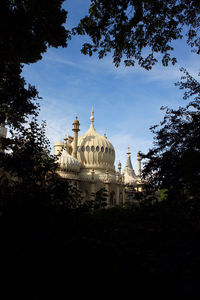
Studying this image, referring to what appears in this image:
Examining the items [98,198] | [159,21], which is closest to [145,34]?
[159,21]

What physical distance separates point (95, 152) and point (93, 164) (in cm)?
221

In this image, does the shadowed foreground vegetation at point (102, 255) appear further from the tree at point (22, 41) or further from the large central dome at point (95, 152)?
the large central dome at point (95, 152)

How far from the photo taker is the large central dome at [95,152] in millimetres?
43188

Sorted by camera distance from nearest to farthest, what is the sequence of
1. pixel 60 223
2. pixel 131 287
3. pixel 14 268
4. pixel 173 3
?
pixel 131 287, pixel 14 268, pixel 60 223, pixel 173 3

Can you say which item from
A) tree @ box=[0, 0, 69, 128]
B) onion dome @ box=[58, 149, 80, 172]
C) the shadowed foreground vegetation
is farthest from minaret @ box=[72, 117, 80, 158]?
the shadowed foreground vegetation

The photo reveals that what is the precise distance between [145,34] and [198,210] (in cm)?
836

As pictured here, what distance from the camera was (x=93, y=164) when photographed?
42969 millimetres

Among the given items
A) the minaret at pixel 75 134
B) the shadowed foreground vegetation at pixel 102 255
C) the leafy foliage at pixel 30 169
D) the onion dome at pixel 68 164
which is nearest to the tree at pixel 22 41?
the leafy foliage at pixel 30 169

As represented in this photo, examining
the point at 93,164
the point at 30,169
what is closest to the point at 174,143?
the point at 30,169

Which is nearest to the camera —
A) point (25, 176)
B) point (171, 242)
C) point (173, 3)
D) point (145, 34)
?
point (171, 242)

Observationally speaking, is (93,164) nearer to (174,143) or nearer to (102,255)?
(174,143)

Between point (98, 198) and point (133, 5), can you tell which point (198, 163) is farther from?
point (133, 5)

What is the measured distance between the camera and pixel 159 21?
1029 cm

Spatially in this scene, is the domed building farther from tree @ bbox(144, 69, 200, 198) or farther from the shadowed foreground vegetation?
the shadowed foreground vegetation
